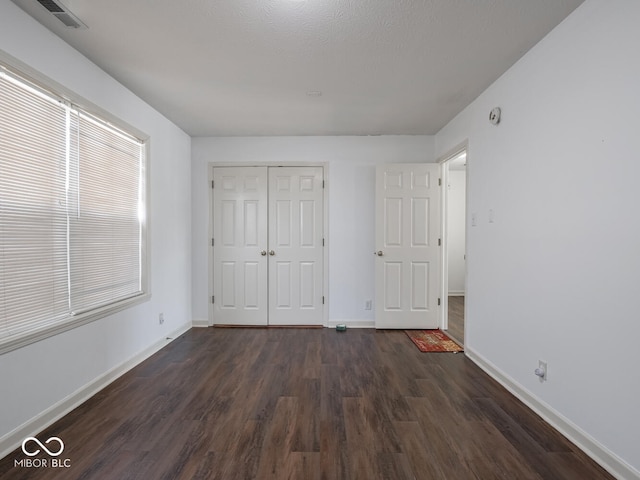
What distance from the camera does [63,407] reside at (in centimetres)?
201

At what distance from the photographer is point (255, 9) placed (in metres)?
1.75

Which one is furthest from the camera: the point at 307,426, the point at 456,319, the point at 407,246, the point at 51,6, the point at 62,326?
the point at 456,319

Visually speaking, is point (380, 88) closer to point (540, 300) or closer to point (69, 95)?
point (540, 300)

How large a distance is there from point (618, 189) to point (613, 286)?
485mm

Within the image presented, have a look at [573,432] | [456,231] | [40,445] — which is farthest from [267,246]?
[456,231]

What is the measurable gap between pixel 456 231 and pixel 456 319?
92.1 inches

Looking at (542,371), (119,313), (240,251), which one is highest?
(240,251)

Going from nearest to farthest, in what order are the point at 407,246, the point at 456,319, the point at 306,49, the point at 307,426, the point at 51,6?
the point at 51,6 < the point at 307,426 < the point at 306,49 < the point at 407,246 < the point at 456,319

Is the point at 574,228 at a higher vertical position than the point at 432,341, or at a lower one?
higher

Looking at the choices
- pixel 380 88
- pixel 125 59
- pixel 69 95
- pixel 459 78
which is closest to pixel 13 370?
pixel 69 95

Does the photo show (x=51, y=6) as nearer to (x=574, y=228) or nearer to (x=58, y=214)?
(x=58, y=214)

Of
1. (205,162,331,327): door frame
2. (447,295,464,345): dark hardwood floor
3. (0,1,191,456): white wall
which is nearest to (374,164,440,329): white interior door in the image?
(447,295,464,345): dark hardwood floor

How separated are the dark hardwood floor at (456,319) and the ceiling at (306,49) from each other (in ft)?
8.29

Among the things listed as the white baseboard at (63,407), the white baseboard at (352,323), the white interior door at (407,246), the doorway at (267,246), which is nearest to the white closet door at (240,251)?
the doorway at (267,246)
